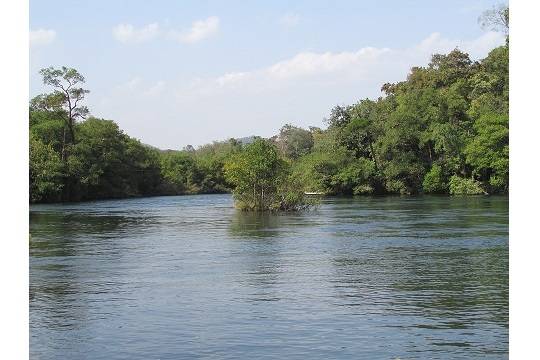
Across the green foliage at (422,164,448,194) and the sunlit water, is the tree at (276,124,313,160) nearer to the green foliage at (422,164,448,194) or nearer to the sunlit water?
the green foliage at (422,164,448,194)

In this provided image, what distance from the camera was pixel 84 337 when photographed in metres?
13.4

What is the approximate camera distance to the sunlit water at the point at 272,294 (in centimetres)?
1261

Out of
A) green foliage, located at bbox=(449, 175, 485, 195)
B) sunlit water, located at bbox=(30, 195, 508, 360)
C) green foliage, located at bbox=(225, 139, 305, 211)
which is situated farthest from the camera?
green foliage, located at bbox=(449, 175, 485, 195)

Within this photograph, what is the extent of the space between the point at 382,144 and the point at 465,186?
30.3 feet

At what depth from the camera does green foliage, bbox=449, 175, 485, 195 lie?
224 feet

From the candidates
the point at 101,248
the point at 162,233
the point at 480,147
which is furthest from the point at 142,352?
the point at 480,147

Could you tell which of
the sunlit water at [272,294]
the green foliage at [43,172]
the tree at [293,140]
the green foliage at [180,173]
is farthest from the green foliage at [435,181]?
the tree at [293,140]

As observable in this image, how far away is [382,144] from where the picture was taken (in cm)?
7388

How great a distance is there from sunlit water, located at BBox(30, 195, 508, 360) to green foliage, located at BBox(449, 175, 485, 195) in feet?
123

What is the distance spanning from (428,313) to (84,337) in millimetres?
6437

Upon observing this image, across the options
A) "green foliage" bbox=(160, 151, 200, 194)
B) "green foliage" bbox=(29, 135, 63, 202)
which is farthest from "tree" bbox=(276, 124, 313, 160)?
"green foliage" bbox=(29, 135, 63, 202)

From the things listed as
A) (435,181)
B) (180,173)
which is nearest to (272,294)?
(435,181)
